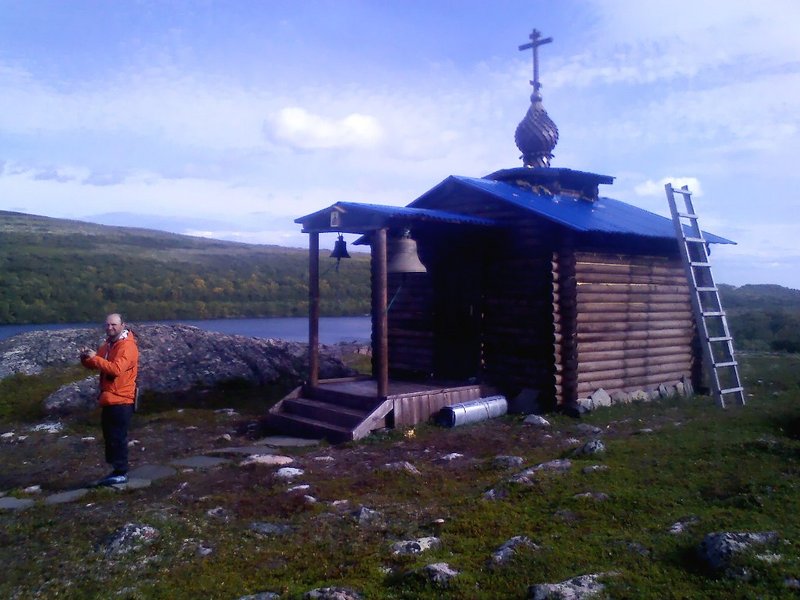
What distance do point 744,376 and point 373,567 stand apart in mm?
15526

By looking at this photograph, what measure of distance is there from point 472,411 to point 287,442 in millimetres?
3395

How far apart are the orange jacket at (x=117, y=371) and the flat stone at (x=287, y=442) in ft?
9.93

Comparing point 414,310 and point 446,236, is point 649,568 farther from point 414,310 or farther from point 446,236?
point 414,310

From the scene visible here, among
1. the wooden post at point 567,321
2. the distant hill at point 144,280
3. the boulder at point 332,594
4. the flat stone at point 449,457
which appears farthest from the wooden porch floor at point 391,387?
the distant hill at point 144,280

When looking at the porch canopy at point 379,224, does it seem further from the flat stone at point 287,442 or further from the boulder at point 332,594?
the boulder at point 332,594

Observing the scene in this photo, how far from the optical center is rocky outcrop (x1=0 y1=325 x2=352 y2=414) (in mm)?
15992

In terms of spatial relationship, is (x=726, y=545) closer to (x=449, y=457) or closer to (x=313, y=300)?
(x=449, y=457)

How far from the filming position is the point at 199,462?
988 centimetres

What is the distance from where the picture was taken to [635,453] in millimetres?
8781

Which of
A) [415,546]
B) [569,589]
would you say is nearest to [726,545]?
[569,589]

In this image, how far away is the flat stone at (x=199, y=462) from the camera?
963cm

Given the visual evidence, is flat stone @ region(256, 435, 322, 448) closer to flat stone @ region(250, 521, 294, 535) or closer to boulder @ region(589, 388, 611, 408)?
flat stone @ region(250, 521, 294, 535)

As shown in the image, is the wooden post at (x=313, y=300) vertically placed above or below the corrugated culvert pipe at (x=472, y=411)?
above

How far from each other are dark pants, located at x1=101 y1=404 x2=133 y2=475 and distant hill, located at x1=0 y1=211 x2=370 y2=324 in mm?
14629
